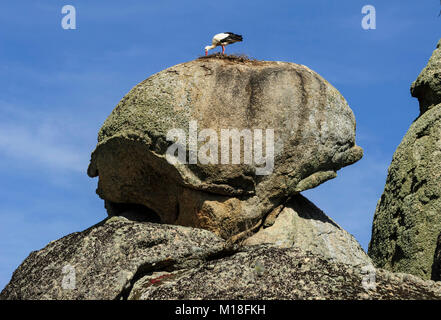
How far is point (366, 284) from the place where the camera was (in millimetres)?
11281

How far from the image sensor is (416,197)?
14.5 m

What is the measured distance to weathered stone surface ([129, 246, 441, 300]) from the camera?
11.0 m

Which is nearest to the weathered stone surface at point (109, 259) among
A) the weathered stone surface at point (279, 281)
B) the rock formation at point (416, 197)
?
the weathered stone surface at point (279, 281)

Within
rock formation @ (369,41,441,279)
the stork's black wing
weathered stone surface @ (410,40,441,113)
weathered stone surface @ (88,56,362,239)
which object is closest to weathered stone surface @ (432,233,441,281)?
rock formation @ (369,41,441,279)

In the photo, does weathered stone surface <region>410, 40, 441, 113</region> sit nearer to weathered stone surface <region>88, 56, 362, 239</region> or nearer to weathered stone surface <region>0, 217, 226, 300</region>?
weathered stone surface <region>88, 56, 362, 239</region>

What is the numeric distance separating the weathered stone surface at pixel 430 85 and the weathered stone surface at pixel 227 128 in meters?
1.98

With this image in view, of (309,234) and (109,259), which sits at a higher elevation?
(309,234)

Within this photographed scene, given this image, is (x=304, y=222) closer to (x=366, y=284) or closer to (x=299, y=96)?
(x=299, y=96)

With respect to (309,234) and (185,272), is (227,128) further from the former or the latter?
(185,272)

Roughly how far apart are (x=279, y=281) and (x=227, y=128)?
3500mm

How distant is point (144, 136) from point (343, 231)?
448 centimetres

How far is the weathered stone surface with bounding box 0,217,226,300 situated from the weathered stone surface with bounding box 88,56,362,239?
48.7 inches

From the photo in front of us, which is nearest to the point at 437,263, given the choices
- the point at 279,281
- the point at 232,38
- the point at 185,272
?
the point at 279,281
